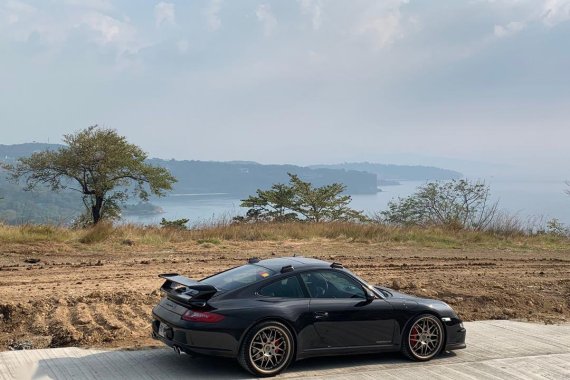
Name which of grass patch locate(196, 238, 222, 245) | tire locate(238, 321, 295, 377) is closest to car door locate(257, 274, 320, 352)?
tire locate(238, 321, 295, 377)

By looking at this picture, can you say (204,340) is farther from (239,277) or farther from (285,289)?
(285,289)

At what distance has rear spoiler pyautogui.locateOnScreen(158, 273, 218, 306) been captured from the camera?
740 cm

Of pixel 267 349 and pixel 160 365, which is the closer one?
pixel 267 349

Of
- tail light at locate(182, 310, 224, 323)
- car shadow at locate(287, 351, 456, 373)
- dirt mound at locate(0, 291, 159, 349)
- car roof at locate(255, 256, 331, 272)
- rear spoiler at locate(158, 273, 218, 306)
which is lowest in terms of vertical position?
dirt mound at locate(0, 291, 159, 349)

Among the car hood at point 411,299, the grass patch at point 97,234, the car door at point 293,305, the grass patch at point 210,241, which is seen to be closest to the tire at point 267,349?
the car door at point 293,305

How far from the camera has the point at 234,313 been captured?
7.28m

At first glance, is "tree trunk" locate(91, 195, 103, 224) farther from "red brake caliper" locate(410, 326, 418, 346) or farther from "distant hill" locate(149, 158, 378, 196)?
"distant hill" locate(149, 158, 378, 196)

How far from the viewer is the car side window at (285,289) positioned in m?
7.69

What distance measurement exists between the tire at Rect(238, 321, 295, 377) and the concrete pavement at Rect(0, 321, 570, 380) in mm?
197

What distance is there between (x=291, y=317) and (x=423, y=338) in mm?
2030

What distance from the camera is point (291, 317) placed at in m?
7.55

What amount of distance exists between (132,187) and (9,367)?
3007cm

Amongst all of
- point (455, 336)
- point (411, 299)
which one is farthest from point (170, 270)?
point (455, 336)

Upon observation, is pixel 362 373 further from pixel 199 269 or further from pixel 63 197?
pixel 63 197
